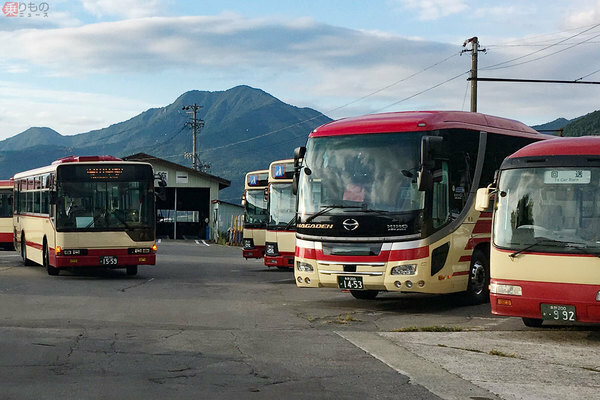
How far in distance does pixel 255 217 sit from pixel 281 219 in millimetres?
4053

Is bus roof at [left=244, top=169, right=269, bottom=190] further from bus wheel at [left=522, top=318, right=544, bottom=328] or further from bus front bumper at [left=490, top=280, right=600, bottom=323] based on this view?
bus front bumper at [left=490, top=280, right=600, bottom=323]

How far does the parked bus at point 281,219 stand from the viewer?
2377cm

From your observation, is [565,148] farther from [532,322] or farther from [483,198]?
[532,322]

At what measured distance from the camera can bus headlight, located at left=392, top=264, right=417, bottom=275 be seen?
48.7 feet

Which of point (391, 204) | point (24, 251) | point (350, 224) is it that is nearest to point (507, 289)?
point (391, 204)

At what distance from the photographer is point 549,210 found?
12.4m

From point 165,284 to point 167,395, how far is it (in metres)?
13.8

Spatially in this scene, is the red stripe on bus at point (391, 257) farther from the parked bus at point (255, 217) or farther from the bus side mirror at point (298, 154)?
the parked bus at point (255, 217)

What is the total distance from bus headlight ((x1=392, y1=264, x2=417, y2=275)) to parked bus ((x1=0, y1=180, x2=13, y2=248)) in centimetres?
2363

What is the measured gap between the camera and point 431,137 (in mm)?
14750

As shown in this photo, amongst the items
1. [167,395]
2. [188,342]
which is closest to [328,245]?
[188,342]

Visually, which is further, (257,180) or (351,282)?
(257,180)

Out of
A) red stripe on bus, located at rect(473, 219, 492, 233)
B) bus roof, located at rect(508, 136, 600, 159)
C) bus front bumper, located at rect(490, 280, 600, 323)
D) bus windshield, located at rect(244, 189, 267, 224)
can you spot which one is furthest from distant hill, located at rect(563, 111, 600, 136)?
bus front bumper, located at rect(490, 280, 600, 323)

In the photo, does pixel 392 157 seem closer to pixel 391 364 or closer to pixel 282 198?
pixel 391 364
